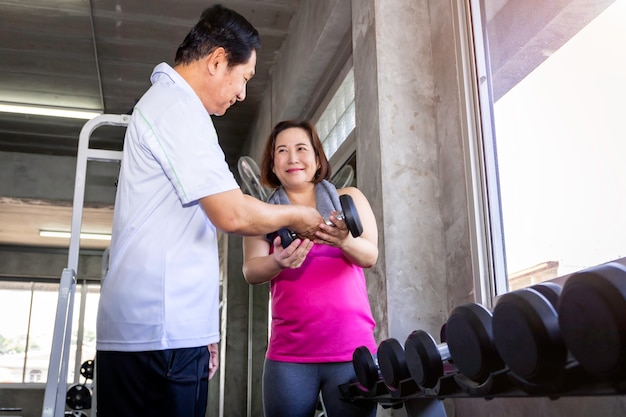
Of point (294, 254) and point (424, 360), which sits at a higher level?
point (294, 254)

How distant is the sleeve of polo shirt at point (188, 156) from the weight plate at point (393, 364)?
0.56 m

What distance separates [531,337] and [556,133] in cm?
100

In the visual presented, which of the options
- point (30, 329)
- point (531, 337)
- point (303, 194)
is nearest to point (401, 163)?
point (303, 194)

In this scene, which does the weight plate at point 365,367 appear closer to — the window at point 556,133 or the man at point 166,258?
the man at point 166,258

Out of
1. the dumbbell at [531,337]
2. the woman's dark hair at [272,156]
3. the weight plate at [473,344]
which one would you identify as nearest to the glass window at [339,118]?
the woman's dark hair at [272,156]

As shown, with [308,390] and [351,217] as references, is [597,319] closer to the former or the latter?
[351,217]

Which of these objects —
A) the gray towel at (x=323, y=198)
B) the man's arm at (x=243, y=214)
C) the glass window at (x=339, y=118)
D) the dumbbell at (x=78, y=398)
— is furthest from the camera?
the dumbbell at (x=78, y=398)

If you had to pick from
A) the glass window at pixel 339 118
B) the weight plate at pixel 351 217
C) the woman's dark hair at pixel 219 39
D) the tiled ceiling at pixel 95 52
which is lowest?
the weight plate at pixel 351 217

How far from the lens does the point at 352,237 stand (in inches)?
65.0

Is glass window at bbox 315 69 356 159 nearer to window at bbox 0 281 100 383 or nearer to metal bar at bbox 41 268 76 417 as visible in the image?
metal bar at bbox 41 268 76 417

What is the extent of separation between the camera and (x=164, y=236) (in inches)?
47.4

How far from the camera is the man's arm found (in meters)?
1.21

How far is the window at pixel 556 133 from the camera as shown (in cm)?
157

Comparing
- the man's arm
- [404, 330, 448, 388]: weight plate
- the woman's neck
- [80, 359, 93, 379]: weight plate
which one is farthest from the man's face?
[80, 359, 93, 379]: weight plate
